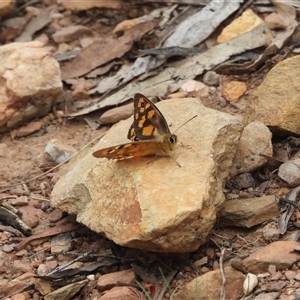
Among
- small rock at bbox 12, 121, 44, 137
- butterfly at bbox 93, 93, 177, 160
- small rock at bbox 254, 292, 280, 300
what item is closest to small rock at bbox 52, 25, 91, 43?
Result: small rock at bbox 12, 121, 44, 137

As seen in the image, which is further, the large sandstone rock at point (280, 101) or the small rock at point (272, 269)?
the large sandstone rock at point (280, 101)

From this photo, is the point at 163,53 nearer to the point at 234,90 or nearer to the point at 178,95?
the point at 178,95

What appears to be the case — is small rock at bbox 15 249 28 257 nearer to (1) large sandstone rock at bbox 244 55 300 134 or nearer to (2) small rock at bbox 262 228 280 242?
(2) small rock at bbox 262 228 280 242

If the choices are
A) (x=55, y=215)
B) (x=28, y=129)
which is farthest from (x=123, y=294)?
(x=28, y=129)

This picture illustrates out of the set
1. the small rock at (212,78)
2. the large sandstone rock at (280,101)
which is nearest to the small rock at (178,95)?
the small rock at (212,78)

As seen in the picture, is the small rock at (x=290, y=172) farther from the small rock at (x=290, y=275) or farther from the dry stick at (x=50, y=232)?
the dry stick at (x=50, y=232)

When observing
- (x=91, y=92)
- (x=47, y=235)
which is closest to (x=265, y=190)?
(x=47, y=235)
